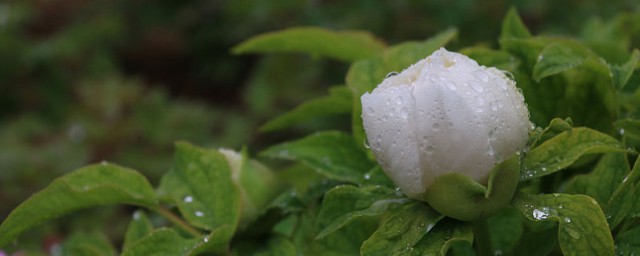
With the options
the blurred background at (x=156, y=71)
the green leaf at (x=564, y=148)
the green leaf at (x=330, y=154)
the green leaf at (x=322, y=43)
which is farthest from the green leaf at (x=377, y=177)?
the blurred background at (x=156, y=71)

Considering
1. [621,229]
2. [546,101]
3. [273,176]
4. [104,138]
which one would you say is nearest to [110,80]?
[104,138]

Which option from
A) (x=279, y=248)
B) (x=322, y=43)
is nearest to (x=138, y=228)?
(x=279, y=248)

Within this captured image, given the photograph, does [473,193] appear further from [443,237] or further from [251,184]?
[251,184]

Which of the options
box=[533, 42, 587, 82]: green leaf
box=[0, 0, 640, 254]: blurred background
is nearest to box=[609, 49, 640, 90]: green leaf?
box=[533, 42, 587, 82]: green leaf

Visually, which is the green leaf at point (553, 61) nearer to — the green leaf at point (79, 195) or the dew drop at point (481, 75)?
the dew drop at point (481, 75)

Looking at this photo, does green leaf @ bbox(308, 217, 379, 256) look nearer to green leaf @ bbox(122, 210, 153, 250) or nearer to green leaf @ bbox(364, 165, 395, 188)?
green leaf @ bbox(364, 165, 395, 188)
